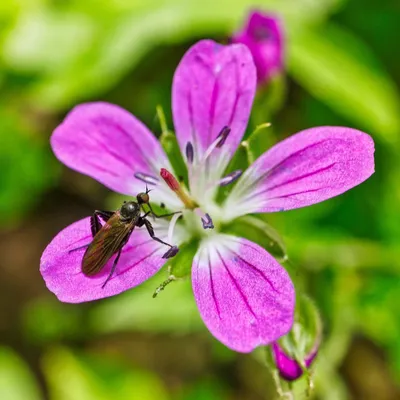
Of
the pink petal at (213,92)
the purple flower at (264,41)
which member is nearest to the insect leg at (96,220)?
the pink petal at (213,92)

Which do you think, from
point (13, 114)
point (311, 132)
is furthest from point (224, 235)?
point (13, 114)

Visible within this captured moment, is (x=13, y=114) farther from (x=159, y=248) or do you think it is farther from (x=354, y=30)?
(x=159, y=248)

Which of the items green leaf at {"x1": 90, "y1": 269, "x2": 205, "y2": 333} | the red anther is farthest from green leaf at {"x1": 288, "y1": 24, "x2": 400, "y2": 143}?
the red anther

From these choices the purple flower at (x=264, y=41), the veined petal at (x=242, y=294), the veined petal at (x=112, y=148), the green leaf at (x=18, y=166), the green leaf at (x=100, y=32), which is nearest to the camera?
the veined petal at (x=242, y=294)

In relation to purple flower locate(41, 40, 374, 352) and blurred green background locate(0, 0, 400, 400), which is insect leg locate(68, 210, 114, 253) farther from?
blurred green background locate(0, 0, 400, 400)

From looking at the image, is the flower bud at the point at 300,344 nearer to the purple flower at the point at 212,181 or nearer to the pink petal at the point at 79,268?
the purple flower at the point at 212,181

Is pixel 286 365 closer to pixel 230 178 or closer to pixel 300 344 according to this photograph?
pixel 300 344

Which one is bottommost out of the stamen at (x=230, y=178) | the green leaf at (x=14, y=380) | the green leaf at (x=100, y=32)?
the green leaf at (x=14, y=380)
